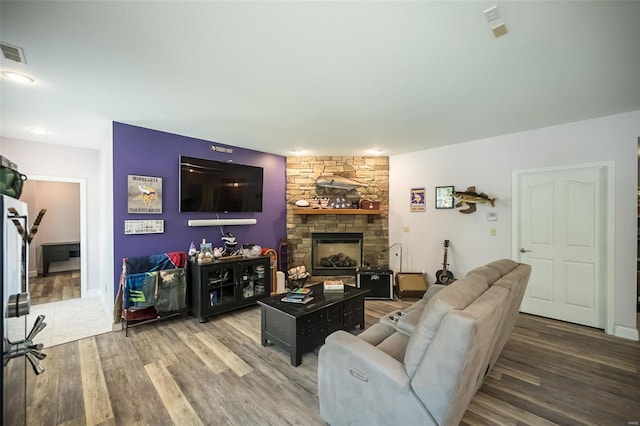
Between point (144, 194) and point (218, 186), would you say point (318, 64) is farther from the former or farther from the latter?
point (144, 194)

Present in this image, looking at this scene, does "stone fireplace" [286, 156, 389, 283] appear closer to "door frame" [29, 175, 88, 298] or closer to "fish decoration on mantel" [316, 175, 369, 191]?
"fish decoration on mantel" [316, 175, 369, 191]

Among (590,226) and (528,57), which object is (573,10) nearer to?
(528,57)

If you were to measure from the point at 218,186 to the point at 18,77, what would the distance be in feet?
7.26

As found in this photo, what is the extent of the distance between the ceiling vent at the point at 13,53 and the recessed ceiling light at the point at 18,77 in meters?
0.26

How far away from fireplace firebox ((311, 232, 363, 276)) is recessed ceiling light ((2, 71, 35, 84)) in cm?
394

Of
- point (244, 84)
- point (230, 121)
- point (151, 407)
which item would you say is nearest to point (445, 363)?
point (151, 407)

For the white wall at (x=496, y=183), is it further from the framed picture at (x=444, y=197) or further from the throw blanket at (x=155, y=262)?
the throw blanket at (x=155, y=262)

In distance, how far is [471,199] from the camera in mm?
3877

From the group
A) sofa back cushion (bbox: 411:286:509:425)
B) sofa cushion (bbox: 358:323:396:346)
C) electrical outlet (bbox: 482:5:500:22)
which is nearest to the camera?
sofa back cushion (bbox: 411:286:509:425)

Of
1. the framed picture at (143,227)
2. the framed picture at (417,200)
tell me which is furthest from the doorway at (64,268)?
the framed picture at (417,200)

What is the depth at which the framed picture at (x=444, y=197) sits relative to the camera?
4.25m

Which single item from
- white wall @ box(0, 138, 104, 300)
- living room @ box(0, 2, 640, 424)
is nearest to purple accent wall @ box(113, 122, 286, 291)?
living room @ box(0, 2, 640, 424)

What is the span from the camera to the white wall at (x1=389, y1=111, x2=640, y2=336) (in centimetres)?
292

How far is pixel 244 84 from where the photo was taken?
90.3 inches
